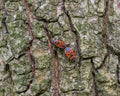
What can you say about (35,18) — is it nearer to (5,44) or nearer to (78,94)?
(5,44)

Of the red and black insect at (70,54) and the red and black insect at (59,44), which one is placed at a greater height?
the red and black insect at (59,44)

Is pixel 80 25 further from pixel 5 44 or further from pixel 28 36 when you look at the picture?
pixel 5 44

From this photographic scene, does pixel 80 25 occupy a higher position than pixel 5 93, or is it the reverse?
pixel 80 25

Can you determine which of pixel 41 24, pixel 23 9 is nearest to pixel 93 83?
pixel 41 24

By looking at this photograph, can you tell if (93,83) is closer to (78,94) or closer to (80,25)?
(78,94)

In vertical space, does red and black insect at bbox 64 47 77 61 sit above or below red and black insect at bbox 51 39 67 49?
below

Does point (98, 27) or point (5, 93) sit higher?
point (98, 27)

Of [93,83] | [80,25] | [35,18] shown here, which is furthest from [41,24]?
[93,83]

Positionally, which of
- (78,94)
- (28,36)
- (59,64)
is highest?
(28,36)
